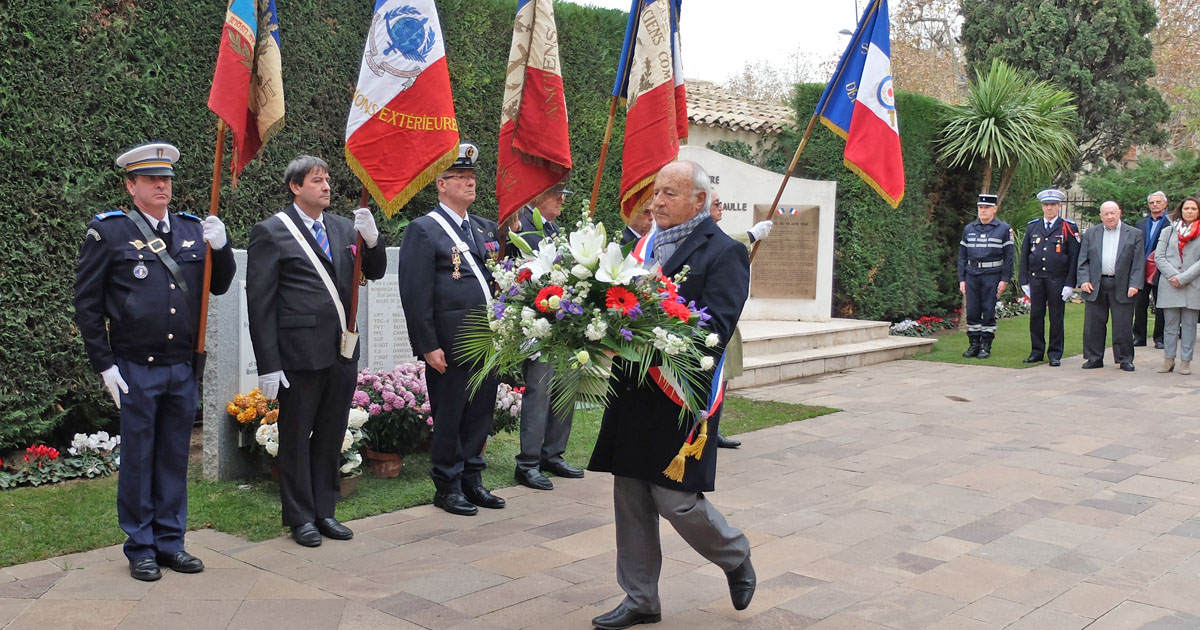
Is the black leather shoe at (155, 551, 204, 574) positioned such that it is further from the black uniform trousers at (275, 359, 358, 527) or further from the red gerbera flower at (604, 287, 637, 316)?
the red gerbera flower at (604, 287, 637, 316)

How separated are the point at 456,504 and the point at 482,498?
21 centimetres

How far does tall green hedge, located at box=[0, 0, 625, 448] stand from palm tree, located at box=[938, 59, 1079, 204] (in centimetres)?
1047

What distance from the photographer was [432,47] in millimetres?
5211

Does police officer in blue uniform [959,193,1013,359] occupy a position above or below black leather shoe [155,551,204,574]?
above

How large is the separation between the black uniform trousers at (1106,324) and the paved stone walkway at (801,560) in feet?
15.3

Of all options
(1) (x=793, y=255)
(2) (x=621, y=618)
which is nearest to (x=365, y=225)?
(2) (x=621, y=618)

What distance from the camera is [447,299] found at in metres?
5.64

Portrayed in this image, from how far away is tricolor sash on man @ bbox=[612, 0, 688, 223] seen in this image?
600 centimetres

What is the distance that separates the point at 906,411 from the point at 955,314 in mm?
8326

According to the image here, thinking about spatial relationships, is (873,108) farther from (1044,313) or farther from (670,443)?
(1044,313)

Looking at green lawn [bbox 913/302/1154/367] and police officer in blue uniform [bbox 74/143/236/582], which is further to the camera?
green lawn [bbox 913/302/1154/367]

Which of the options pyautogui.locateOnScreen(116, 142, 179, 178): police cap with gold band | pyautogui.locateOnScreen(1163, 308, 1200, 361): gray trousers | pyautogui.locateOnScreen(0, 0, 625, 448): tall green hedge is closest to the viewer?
pyautogui.locateOnScreen(116, 142, 179, 178): police cap with gold band

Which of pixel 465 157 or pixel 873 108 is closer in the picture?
pixel 465 157

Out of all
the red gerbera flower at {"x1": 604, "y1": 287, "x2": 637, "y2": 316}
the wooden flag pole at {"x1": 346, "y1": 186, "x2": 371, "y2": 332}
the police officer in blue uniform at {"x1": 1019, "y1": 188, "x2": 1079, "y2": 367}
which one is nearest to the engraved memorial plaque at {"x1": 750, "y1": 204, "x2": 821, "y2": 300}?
the police officer in blue uniform at {"x1": 1019, "y1": 188, "x2": 1079, "y2": 367}
